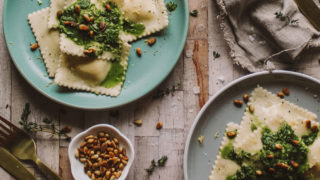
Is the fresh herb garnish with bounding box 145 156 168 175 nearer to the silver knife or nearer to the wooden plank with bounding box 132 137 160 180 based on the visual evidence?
the wooden plank with bounding box 132 137 160 180

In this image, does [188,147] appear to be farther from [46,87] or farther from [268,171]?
[46,87]

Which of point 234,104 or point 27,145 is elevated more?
point 234,104

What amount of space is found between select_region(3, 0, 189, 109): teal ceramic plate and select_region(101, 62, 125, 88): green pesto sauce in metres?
0.08

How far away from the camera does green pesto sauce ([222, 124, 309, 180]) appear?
3992 millimetres

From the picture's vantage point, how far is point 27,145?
4.24 metres

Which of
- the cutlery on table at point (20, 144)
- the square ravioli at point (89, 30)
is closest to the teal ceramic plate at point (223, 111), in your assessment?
the square ravioli at point (89, 30)

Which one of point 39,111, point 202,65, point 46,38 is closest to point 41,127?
point 39,111

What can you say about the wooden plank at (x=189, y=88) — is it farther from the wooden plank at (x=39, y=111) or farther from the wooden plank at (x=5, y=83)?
the wooden plank at (x=5, y=83)

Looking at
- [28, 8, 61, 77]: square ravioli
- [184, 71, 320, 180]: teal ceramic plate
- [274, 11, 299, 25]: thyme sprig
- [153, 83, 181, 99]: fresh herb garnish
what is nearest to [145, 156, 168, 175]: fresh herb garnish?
[184, 71, 320, 180]: teal ceramic plate

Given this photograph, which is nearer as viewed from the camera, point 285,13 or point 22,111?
point 285,13

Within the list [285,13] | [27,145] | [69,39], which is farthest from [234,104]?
[27,145]

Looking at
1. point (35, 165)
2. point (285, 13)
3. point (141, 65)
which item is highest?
point (285, 13)

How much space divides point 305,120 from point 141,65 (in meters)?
1.76

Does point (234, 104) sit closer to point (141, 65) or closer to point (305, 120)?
point (305, 120)
